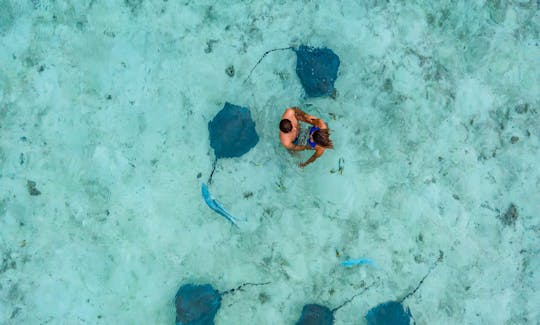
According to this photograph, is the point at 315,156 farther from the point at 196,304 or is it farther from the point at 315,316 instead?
the point at 196,304

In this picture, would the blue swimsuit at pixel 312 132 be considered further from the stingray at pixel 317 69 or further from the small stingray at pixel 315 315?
the small stingray at pixel 315 315

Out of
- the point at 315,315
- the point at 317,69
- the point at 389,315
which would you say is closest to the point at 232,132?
the point at 317,69

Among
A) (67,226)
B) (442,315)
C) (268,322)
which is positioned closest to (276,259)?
(268,322)

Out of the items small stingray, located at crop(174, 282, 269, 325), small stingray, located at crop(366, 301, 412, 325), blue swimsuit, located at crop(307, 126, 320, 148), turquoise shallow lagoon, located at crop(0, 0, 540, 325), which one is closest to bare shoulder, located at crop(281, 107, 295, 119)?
blue swimsuit, located at crop(307, 126, 320, 148)

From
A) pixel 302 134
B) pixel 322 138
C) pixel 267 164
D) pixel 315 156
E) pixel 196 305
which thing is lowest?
pixel 196 305

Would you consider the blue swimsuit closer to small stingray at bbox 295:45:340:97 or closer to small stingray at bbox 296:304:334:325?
small stingray at bbox 295:45:340:97

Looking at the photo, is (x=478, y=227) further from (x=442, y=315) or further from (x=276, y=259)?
(x=276, y=259)
